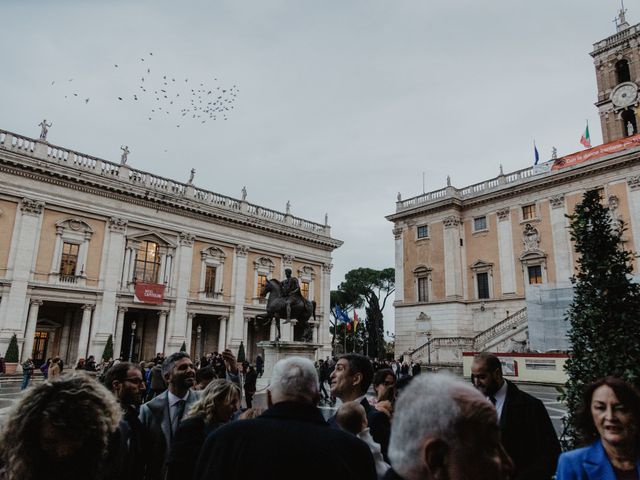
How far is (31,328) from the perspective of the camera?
22.4m

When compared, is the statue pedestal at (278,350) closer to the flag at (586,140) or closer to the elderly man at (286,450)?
the elderly man at (286,450)

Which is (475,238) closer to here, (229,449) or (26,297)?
(26,297)

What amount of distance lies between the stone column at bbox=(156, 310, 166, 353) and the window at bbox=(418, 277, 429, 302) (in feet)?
63.1

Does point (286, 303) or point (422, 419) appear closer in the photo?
point (422, 419)

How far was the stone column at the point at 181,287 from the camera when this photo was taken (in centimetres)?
2742

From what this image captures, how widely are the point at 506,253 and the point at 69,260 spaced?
28597 mm

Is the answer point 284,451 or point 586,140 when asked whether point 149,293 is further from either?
point 586,140

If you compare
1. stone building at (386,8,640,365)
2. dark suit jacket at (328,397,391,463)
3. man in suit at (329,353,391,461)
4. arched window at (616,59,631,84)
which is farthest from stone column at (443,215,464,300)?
dark suit jacket at (328,397,391,463)

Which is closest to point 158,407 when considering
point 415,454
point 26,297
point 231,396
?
point 231,396

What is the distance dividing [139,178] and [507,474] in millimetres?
29536

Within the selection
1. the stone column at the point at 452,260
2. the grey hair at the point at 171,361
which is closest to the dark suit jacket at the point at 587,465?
the grey hair at the point at 171,361

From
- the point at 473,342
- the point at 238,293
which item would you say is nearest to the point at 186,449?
the point at 473,342

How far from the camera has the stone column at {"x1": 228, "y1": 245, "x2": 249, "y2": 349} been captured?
3050cm

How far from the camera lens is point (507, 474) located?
1351 mm
